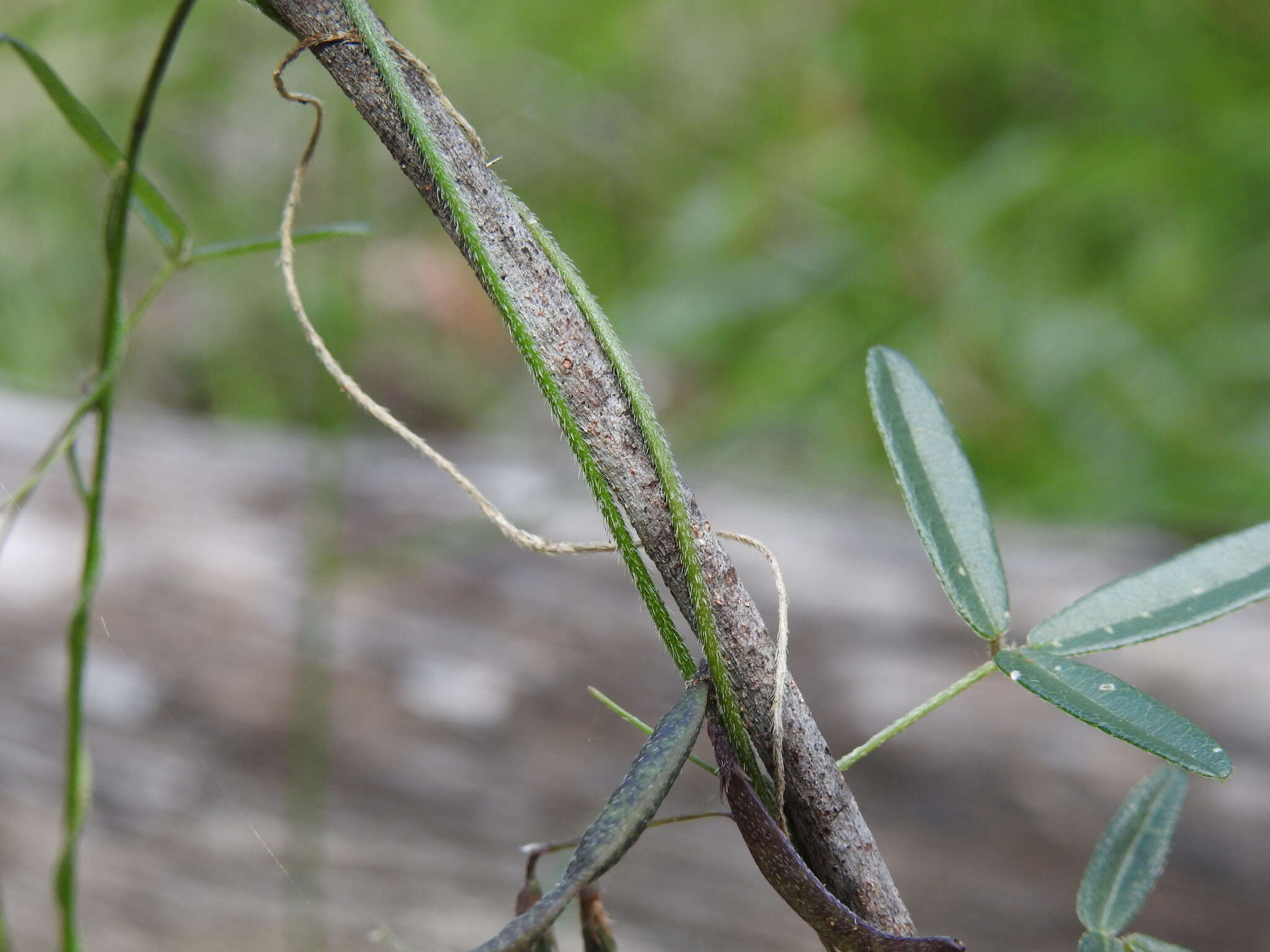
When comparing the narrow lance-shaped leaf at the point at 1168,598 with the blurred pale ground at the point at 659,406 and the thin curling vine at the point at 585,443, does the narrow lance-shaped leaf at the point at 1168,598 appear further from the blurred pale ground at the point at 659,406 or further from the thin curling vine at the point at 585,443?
the blurred pale ground at the point at 659,406

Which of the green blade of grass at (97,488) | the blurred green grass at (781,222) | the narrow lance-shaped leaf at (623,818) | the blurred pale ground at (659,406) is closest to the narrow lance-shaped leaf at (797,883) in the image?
the narrow lance-shaped leaf at (623,818)

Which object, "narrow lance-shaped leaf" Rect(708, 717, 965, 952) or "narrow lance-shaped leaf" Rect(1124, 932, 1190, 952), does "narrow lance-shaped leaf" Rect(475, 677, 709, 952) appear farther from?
"narrow lance-shaped leaf" Rect(1124, 932, 1190, 952)

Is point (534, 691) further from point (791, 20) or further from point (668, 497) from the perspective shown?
point (791, 20)

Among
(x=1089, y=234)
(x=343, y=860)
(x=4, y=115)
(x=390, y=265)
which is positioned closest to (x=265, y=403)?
(x=390, y=265)

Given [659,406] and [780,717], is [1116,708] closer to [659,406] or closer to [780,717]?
Answer: [780,717]

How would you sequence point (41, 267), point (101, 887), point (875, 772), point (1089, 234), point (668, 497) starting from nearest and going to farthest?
1. point (668, 497)
2. point (875, 772)
3. point (101, 887)
4. point (1089, 234)
5. point (41, 267)
